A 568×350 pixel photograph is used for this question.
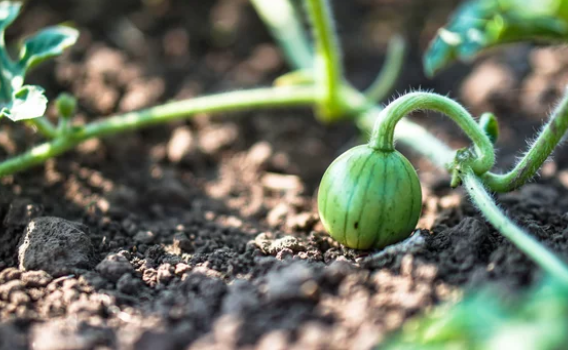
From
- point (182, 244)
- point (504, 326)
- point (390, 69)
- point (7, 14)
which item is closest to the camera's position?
point (504, 326)

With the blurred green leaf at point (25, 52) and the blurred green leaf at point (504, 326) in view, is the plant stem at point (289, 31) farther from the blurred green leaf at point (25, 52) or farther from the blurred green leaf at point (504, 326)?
the blurred green leaf at point (504, 326)

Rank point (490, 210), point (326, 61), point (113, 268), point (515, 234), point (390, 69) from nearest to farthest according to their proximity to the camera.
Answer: point (515, 234)
point (490, 210)
point (113, 268)
point (326, 61)
point (390, 69)

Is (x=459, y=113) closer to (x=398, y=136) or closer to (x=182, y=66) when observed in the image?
(x=398, y=136)

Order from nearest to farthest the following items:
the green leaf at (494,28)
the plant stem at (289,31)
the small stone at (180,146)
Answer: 1. the green leaf at (494,28)
2. the small stone at (180,146)
3. the plant stem at (289,31)

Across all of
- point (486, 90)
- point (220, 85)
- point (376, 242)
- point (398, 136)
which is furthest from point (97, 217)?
point (486, 90)

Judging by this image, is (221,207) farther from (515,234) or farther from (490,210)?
(515,234)

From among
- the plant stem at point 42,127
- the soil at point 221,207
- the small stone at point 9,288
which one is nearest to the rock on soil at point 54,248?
the soil at point 221,207

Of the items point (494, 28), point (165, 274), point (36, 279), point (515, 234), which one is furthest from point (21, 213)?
point (494, 28)
